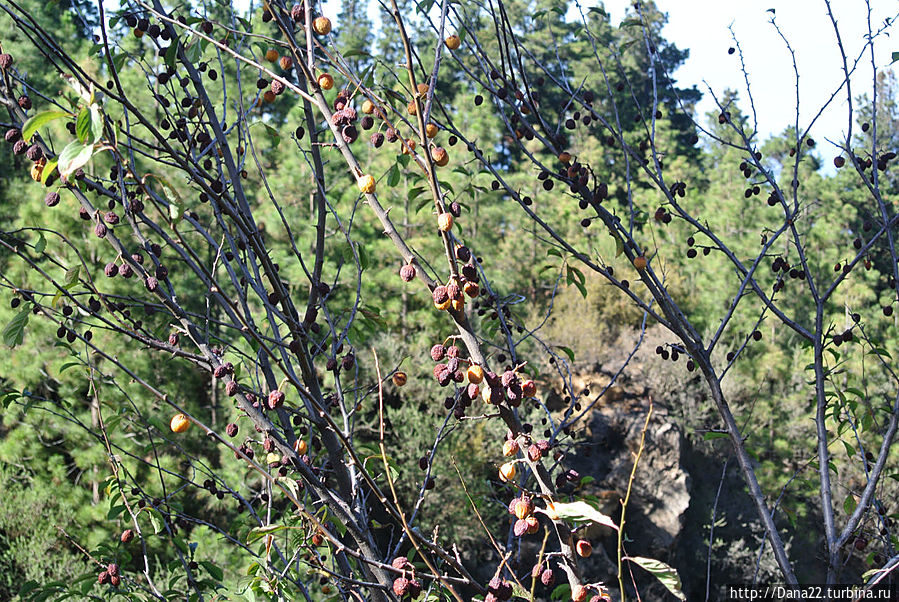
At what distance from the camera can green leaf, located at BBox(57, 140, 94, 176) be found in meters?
0.91

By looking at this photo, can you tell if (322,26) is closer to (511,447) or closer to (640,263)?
(511,447)

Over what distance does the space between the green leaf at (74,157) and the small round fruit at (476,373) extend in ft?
1.97

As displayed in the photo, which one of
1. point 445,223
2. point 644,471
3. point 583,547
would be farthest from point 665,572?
point 644,471

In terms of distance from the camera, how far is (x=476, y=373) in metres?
1.05

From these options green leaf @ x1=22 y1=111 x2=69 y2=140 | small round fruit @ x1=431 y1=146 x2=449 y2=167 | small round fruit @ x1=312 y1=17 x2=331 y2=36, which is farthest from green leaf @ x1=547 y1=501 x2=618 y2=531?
small round fruit @ x1=312 y1=17 x2=331 y2=36

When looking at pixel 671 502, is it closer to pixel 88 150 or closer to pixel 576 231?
pixel 576 231

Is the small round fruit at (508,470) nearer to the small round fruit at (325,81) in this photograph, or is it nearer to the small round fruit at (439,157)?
the small round fruit at (439,157)

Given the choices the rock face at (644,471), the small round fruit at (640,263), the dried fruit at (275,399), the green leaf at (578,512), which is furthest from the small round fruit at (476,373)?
the rock face at (644,471)

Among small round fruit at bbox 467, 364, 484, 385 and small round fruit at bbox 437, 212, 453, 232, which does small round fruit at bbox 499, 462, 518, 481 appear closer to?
small round fruit at bbox 467, 364, 484, 385

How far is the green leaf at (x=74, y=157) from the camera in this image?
0.91 meters

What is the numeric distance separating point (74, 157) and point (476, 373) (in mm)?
632

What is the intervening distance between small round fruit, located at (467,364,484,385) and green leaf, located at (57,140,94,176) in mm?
600

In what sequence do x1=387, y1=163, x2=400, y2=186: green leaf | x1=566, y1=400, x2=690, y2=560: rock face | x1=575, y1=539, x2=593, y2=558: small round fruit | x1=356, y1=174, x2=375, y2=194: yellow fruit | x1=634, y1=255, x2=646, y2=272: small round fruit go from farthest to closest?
x1=566, y1=400, x2=690, y2=560: rock face, x1=387, y1=163, x2=400, y2=186: green leaf, x1=634, y1=255, x2=646, y2=272: small round fruit, x1=356, y1=174, x2=375, y2=194: yellow fruit, x1=575, y1=539, x2=593, y2=558: small round fruit

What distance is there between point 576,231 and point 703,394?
4.11 metres
